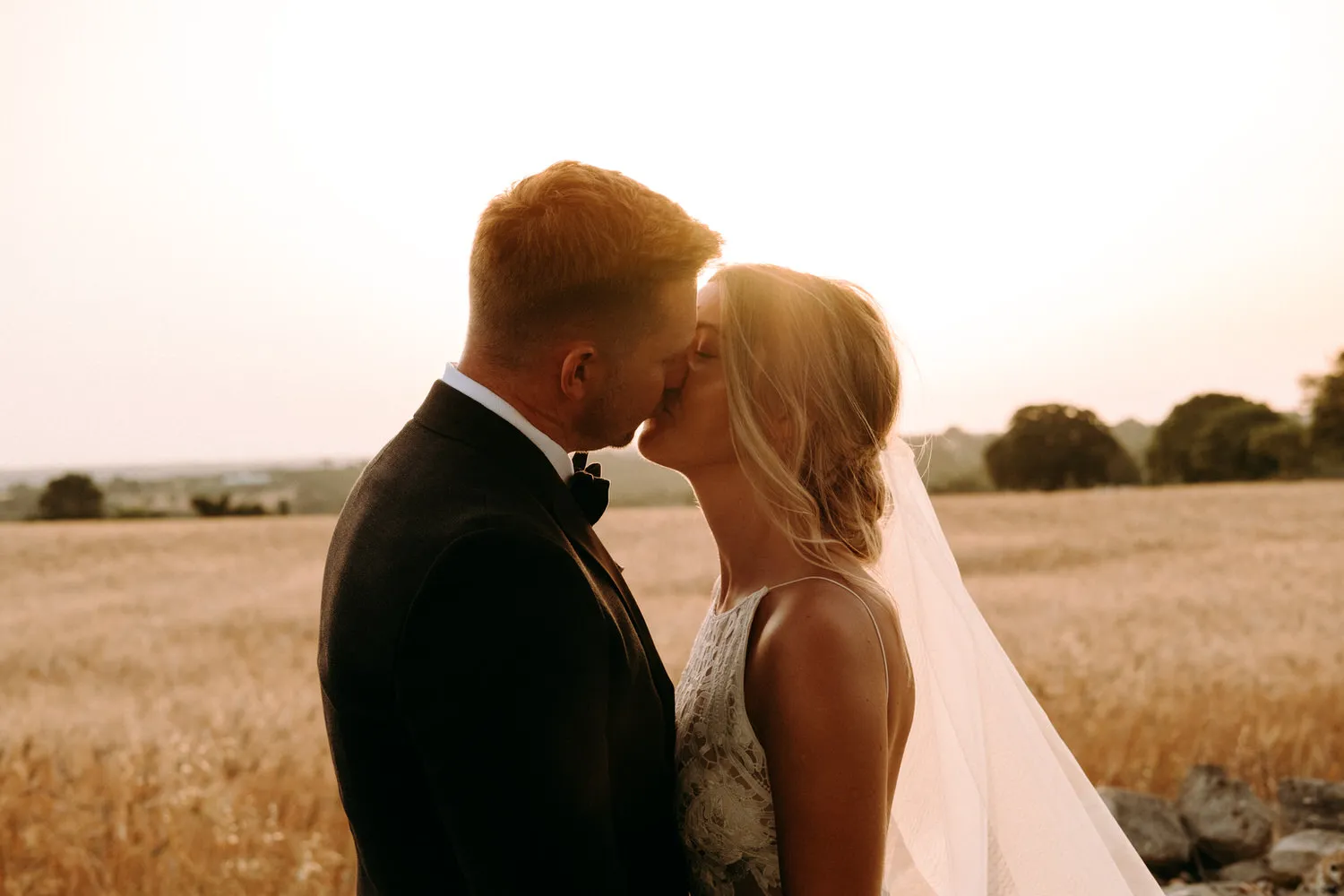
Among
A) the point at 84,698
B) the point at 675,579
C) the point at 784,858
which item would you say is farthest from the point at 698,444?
the point at 675,579

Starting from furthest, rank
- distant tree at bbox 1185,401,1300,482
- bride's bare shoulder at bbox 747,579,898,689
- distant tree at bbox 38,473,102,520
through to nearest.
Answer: distant tree at bbox 1185,401,1300,482 → distant tree at bbox 38,473,102,520 → bride's bare shoulder at bbox 747,579,898,689

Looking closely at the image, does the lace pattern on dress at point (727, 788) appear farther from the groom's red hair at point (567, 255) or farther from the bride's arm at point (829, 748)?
the groom's red hair at point (567, 255)

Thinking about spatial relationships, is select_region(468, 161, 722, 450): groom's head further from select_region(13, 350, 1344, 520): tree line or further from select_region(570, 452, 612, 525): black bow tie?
select_region(13, 350, 1344, 520): tree line

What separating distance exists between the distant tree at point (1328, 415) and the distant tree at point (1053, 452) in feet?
19.4

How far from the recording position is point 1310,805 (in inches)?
238

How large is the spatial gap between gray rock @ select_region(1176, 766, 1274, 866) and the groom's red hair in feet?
16.1

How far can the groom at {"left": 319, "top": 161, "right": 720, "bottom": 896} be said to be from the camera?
1.99 metres

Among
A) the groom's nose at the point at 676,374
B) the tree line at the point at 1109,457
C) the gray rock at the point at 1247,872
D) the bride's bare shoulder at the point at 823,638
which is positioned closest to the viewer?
the bride's bare shoulder at the point at 823,638

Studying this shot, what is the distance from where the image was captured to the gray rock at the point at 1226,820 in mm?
5832

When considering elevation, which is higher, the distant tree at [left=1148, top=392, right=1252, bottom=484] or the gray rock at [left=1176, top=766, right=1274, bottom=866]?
the distant tree at [left=1148, top=392, right=1252, bottom=484]

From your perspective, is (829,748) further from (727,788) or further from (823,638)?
(727,788)

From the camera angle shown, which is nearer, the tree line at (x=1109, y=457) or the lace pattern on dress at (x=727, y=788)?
the lace pattern on dress at (x=727, y=788)

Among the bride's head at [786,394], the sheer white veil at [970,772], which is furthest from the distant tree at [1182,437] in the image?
the bride's head at [786,394]

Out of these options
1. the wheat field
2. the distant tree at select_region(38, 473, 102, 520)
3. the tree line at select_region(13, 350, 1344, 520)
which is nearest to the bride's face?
the wheat field
